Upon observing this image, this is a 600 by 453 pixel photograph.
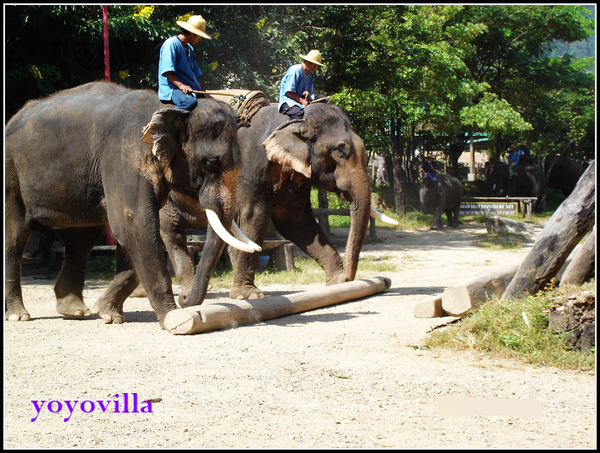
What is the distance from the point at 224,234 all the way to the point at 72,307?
226 centimetres

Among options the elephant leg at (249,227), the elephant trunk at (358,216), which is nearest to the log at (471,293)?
the elephant trunk at (358,216)

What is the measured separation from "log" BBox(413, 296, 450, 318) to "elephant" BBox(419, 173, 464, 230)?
14795mm

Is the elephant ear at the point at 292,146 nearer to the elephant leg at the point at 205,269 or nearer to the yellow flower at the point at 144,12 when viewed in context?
the elephant leg at the point at 205,269

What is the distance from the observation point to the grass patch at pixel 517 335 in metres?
5.71

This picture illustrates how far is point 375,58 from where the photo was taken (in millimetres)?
18188

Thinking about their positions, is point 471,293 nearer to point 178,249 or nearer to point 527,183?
point 178,249

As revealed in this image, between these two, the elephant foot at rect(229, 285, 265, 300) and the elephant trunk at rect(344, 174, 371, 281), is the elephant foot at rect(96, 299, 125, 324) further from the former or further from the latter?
the elephant trunk at rect(344, 174, 371, 281)

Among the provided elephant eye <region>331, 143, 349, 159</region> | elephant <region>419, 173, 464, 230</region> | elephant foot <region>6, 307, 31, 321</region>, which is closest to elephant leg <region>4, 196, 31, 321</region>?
elephant foot <region>6, 307, 31, 321</region>

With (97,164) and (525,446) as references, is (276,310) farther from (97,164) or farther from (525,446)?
(525,446)

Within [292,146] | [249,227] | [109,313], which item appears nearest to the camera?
[109,313]

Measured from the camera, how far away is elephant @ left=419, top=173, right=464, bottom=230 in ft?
72.1

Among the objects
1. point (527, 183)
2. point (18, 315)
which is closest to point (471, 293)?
point (18, 315)

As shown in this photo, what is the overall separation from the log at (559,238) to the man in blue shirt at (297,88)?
392 centimetres

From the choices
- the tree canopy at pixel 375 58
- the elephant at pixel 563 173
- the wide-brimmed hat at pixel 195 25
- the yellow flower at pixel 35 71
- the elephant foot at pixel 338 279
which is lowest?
the elephant foot at pixel 338 279
